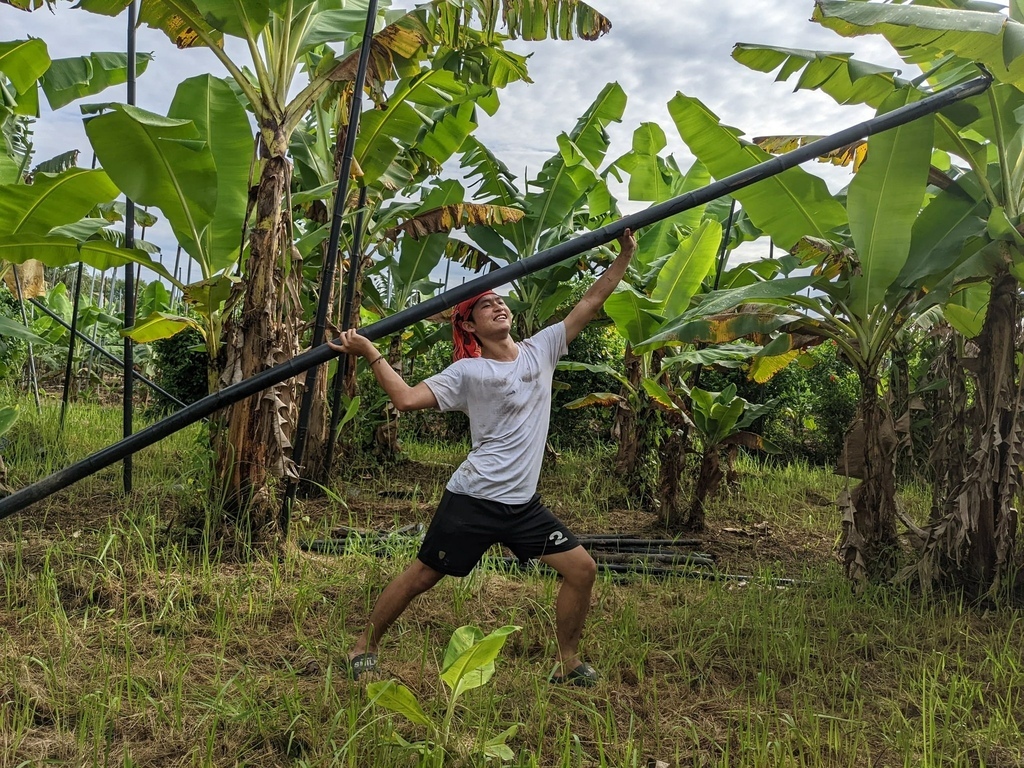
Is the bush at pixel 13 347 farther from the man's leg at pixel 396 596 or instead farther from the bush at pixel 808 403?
the bush at pixel 808 403

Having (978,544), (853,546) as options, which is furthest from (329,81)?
(978,544)

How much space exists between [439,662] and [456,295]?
1.49m

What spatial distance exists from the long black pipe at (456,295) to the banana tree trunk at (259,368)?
1.33 metres

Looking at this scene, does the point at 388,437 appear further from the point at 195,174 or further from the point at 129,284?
the point at 195,174

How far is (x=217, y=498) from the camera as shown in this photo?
166 inches

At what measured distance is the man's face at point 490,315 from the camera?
3.03 meters

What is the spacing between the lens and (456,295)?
278cm

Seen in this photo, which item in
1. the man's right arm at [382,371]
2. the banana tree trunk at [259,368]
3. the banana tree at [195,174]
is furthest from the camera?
the banana tree trunk at [259,368]

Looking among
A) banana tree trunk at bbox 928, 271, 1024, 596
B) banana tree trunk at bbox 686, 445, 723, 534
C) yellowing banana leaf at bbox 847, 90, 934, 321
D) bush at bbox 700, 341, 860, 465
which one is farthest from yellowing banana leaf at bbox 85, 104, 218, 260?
bush at bbox 700, 341, 860, 465

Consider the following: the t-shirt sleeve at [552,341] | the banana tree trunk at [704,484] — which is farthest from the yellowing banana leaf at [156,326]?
the banana tree trunk at [704,484]

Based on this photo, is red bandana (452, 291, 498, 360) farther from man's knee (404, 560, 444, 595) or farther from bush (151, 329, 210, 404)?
bush (151, 329, 210, 404)

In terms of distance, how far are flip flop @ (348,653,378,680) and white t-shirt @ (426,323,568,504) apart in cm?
71

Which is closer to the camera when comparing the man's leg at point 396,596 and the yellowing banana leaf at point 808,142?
the man's leg at point 396,596

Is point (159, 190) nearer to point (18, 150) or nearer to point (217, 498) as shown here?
point (217, 498)
